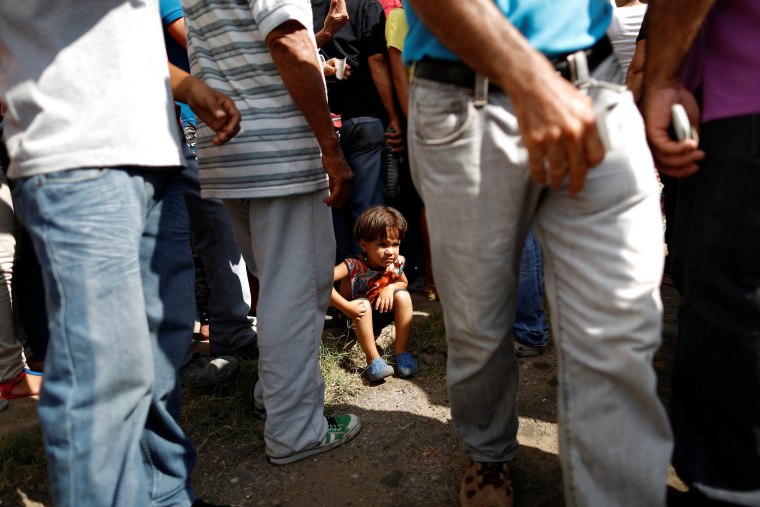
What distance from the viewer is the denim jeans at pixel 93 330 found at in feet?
4.51

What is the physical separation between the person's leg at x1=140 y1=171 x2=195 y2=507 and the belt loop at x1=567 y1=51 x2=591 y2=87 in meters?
1.09

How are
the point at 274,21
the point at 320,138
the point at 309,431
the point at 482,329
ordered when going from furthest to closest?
the point at 309,431, the point at 320,138, the point at 274,21, the point at 482,329

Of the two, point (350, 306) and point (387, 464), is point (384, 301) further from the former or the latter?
point (387, 464)

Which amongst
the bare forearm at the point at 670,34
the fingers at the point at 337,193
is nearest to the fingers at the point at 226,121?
the fingers at the point at 337,193

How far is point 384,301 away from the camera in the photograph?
3.09 metres

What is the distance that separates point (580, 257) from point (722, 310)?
Answer: 18.0 inches

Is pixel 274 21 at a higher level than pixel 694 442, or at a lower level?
higher

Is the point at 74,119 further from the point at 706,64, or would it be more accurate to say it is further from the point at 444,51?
the point at 706,64

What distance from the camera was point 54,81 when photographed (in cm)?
137

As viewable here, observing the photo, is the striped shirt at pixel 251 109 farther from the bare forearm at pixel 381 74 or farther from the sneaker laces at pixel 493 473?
the bare forearm at pixel 381 74

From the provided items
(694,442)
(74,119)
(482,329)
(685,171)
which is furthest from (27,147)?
(694,442)

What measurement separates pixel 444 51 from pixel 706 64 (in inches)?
26.6

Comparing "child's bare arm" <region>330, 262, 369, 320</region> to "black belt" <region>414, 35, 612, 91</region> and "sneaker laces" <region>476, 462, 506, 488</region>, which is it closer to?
"sneaker laces" <region>476, 462, 506, 488</region>

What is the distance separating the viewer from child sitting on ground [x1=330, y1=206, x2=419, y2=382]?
9.66 ft
